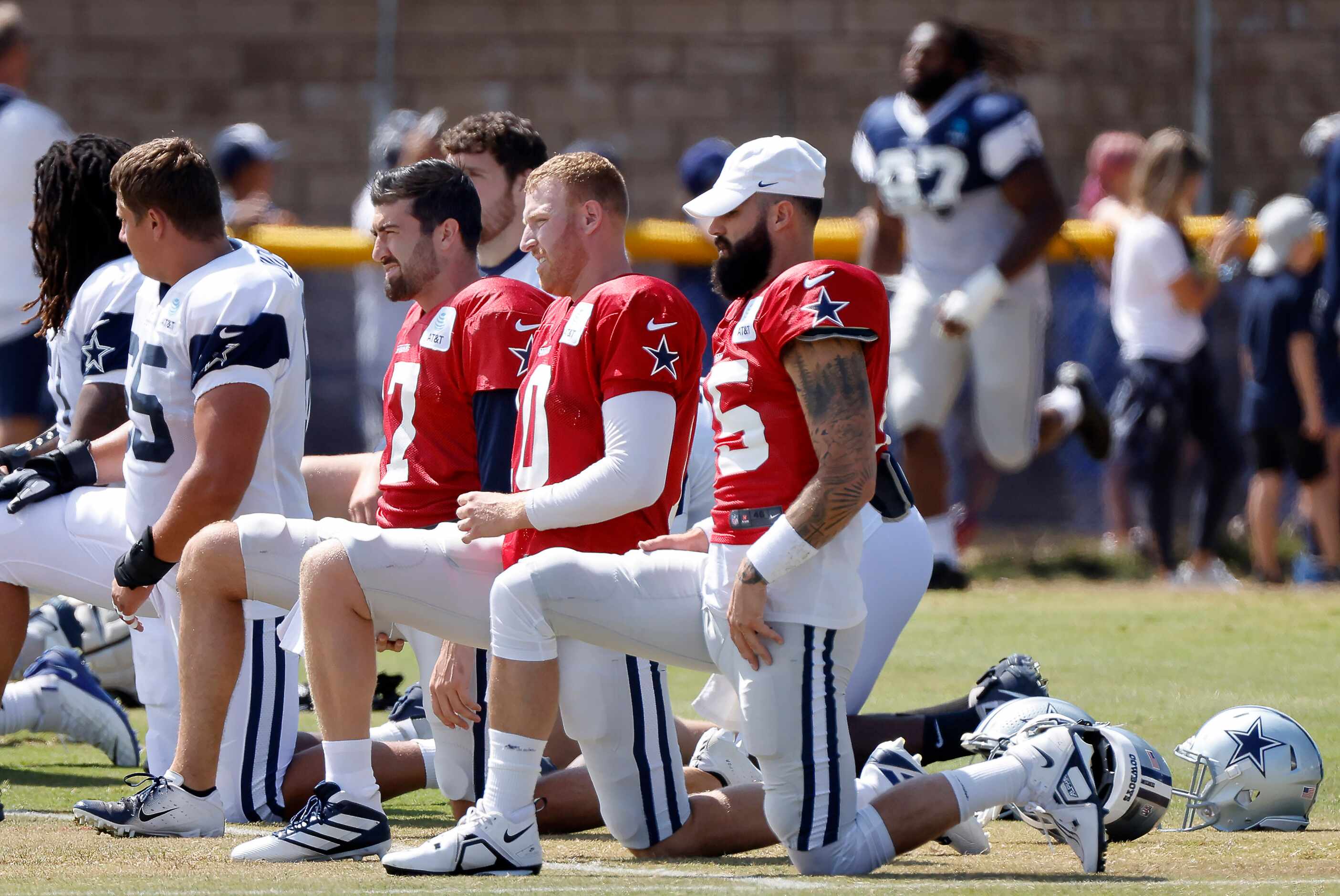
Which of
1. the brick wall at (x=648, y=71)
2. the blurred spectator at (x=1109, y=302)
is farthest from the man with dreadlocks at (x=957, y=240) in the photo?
the brick wall at (x=648, y=71)

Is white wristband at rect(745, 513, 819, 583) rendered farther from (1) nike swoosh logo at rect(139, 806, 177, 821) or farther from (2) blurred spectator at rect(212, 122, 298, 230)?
(2) blurred spectator at rect(212, 122, 298, 230)

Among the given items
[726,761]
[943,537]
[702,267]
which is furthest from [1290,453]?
[726,761]

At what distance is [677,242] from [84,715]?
7387 mm

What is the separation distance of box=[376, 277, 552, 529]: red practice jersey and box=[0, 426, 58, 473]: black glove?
1354mm

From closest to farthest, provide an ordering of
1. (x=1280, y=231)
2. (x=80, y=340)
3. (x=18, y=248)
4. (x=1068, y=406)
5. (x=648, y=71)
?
(x=80, y=340)
(x=18, y=248)
(x=1280, y=231)
(x=1068, y=406)
(x=648, y=71)

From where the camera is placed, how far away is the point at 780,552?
14.5 feet

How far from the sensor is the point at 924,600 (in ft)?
32.2

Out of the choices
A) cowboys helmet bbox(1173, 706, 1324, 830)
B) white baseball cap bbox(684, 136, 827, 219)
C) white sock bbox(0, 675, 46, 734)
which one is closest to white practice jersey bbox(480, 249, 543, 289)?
white baseball cap bbox(684, 136, 827, 219)

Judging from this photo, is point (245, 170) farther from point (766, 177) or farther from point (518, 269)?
point (766, 177)

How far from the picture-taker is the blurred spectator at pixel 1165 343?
11078 mm

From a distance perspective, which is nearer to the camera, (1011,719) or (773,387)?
(773,387)

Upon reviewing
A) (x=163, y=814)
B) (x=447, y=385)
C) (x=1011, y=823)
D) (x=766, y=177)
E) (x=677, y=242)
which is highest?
(x=766, y=177)

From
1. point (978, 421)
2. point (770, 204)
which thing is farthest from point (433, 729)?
point (978, 421)

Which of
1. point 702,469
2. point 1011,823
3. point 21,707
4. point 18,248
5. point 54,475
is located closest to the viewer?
point 1011,823
